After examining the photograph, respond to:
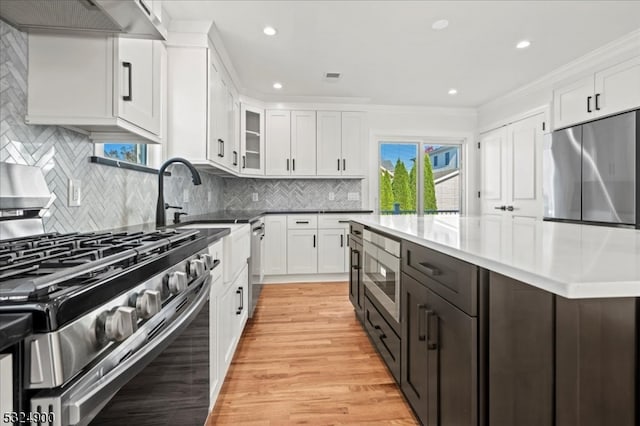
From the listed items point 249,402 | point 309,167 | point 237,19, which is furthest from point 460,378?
point 309,167

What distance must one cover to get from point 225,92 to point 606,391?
3465 millimetres

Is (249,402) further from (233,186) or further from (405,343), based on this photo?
(233,186)

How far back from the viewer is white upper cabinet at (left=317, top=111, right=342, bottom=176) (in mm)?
4590

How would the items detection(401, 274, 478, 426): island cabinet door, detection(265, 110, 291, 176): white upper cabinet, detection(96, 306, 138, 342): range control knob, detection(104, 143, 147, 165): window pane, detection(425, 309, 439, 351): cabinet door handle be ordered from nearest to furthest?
detection(96, 306, 138, 342): range control knob < detection(401, 274, 478, 426): island cabinet door < detection(425, 309, 439, 351): cabinet door handle < detection(104, 143, 147, 165): window pane < detection(265, 110, 291, 176): white upper cabinet

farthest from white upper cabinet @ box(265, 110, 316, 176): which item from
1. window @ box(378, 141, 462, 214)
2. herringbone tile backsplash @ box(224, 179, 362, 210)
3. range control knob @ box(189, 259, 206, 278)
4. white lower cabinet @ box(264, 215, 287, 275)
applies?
range control knob @ box(189, 259, 206, 278)

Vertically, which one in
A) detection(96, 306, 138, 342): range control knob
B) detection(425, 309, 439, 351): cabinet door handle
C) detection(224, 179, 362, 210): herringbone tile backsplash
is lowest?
detection(425, 309, 439, 351): cabinet door handle

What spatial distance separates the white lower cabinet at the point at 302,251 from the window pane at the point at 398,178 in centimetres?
143

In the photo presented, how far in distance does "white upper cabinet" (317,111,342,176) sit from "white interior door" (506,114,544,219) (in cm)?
231

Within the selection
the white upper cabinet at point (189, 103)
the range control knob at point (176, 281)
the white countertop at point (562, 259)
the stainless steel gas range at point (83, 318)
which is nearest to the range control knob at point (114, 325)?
the stainless steel gas range at point (83, 318)

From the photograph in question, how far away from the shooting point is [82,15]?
1.14m

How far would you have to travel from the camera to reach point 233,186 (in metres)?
4.77

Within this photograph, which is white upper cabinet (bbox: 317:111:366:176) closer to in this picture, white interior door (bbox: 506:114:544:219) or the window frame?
the window frame

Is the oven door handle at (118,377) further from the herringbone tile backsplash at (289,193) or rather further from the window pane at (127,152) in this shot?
the herringbone tile backsplash at (289,193)

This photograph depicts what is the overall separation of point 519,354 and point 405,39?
2886mm
